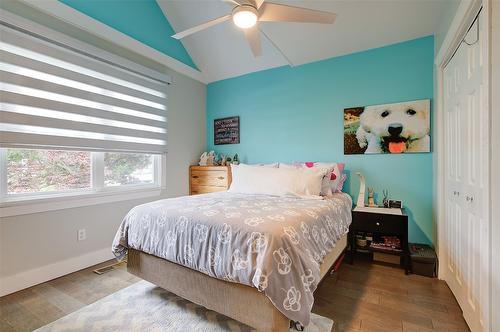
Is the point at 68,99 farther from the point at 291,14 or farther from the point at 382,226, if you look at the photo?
the point at 382,226

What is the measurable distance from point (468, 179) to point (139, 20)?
12.3ft

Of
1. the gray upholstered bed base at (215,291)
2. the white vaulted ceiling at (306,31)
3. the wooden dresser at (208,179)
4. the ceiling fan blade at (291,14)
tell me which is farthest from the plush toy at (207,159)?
the ceiling fan blade at (291,14)

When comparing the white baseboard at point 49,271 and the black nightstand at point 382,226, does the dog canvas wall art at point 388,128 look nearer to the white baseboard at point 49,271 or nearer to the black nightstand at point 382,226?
the black nightstand at point 382,226

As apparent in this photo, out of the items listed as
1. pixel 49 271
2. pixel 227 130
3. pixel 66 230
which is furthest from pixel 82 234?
pixel 227 130

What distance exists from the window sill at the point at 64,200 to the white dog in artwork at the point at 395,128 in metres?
2.92

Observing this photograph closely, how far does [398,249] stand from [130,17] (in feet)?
13.3

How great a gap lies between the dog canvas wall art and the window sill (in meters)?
2.80

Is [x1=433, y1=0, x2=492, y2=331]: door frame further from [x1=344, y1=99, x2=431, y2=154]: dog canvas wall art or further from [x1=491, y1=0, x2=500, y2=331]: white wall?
[x1=491, y1=0, x2=500, y2=331]: white wall

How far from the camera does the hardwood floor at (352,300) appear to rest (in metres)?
1.56

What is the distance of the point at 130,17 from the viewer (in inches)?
112

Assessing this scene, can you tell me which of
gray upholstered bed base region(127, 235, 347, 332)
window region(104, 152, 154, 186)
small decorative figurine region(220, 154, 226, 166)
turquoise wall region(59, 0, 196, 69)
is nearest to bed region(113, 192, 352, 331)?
gray upholstered bed base region(127, 235, 347, 332)

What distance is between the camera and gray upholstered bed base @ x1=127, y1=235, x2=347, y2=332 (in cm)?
127

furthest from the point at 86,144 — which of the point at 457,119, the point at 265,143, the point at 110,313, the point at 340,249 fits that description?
the point at 457,119

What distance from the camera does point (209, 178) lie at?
3588 millimetres
